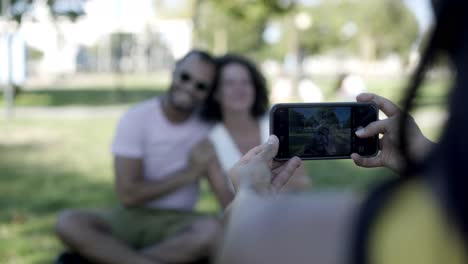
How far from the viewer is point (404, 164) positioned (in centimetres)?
85

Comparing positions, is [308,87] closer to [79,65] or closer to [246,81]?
[246,81]

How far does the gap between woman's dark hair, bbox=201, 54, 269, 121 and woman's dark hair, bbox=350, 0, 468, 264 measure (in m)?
3.14

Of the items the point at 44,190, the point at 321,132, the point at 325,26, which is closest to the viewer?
the point at 321,132

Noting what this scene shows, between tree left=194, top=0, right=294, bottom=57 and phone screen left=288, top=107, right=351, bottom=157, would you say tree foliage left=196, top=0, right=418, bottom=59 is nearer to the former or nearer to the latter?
tree left=194, top=0, right=294, bottom=57

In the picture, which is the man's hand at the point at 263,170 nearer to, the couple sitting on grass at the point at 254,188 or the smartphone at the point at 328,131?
the couple sitting on grass at the point at 254,188

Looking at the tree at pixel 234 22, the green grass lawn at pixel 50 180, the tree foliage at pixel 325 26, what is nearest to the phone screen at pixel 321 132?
the green grass lawn at pixel 50 180

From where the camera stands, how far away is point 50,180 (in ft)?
23.4

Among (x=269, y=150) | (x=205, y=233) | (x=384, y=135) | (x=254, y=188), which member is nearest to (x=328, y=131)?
(x=384, y=135)

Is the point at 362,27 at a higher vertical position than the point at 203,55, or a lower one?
higher

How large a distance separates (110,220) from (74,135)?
8.02 meters

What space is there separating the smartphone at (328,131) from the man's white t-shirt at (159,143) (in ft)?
7.41

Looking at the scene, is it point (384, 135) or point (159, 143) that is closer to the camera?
point (384, 135)

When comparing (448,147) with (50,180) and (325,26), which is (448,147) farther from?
(325,26)

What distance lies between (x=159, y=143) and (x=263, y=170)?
2.69m
